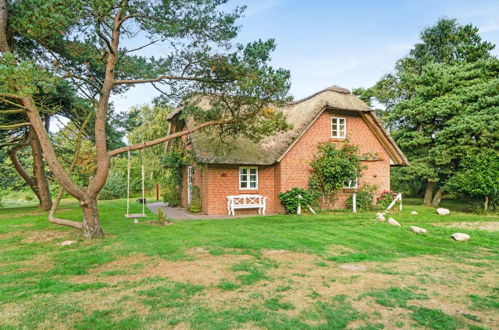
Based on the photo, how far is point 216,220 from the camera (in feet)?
40.1

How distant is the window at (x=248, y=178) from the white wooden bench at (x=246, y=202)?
613 mm

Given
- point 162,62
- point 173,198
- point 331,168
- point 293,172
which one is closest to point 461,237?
point 331,168

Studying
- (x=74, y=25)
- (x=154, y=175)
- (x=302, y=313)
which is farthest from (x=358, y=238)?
(x=154, y=175)

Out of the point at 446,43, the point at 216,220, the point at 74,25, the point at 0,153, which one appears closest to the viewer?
the point at 74,25

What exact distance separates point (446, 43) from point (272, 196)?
75.7ft

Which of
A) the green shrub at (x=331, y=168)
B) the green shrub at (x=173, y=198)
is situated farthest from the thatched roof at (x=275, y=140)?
the green shrub at (x=173, y=198)

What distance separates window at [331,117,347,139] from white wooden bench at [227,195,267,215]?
518 centimetres

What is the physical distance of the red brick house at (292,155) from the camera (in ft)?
46.7

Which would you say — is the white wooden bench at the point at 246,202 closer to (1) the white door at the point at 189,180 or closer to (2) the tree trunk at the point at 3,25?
(1) the white door at the point at 189,180

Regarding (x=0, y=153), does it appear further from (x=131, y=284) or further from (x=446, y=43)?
(x=446, y=43)

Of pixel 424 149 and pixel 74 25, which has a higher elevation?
pixel 74 25

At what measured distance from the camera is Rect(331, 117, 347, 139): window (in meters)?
16.1

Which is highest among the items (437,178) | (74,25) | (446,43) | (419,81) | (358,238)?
(446,43)

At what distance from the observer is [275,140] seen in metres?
15.9
